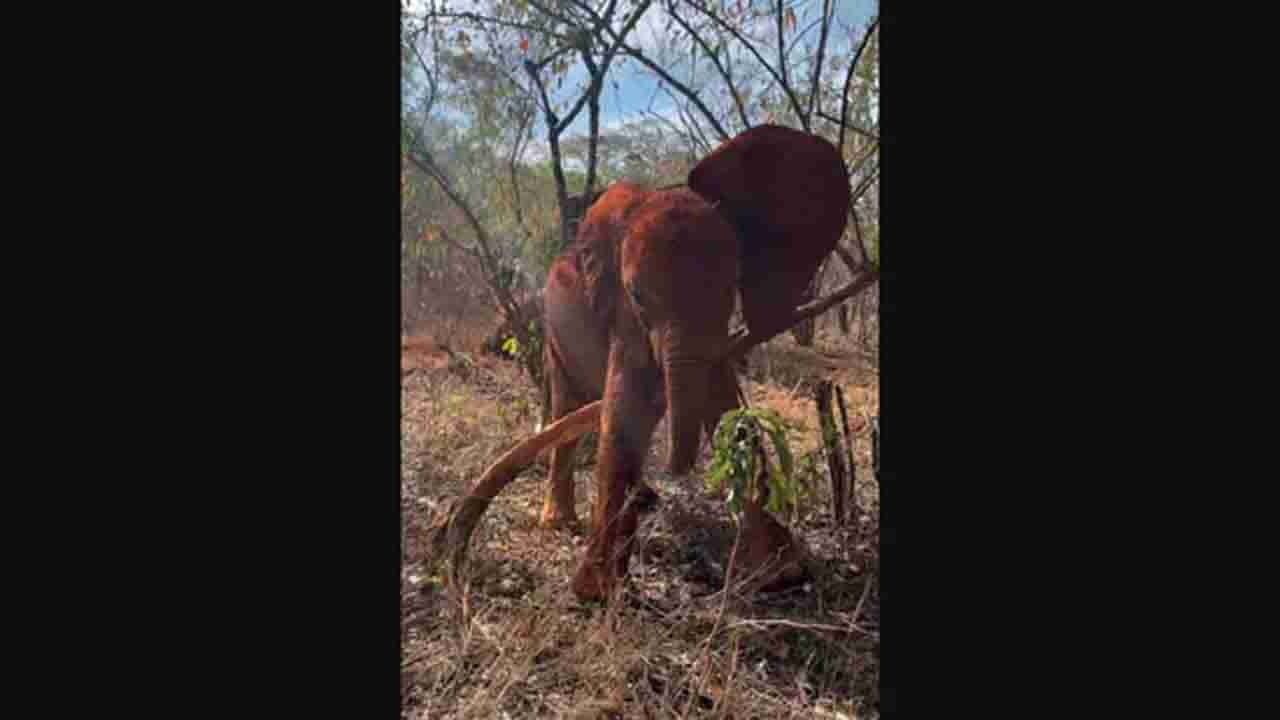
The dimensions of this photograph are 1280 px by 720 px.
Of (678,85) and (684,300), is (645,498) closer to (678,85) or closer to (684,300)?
(684,300)

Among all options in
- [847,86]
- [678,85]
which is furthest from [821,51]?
[678,85]

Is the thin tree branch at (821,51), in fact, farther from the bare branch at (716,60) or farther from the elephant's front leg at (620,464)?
the elephant's front leg at (620,464)

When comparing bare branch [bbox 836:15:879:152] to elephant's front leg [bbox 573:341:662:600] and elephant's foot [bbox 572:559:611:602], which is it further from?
elephant's foot [bbox 572:559:611:602]

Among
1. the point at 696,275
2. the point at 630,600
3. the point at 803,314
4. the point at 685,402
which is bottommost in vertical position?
the point at 630,600

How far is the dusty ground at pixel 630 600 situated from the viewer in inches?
94.4

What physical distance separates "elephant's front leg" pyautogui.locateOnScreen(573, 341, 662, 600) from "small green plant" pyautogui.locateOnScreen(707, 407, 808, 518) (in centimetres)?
29

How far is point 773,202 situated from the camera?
2.64m

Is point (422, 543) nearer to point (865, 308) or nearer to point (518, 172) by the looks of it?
point (518, 172)

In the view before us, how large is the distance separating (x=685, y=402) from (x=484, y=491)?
89 cm

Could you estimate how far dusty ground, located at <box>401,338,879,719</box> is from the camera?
2398 millimetres

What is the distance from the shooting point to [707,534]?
2664 millimetres

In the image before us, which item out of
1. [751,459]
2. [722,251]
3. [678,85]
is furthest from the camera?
[678,85]

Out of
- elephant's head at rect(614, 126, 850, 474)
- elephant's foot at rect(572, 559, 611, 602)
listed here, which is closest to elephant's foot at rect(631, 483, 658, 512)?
elephant's head at rect(614, 126, 850, 474)
